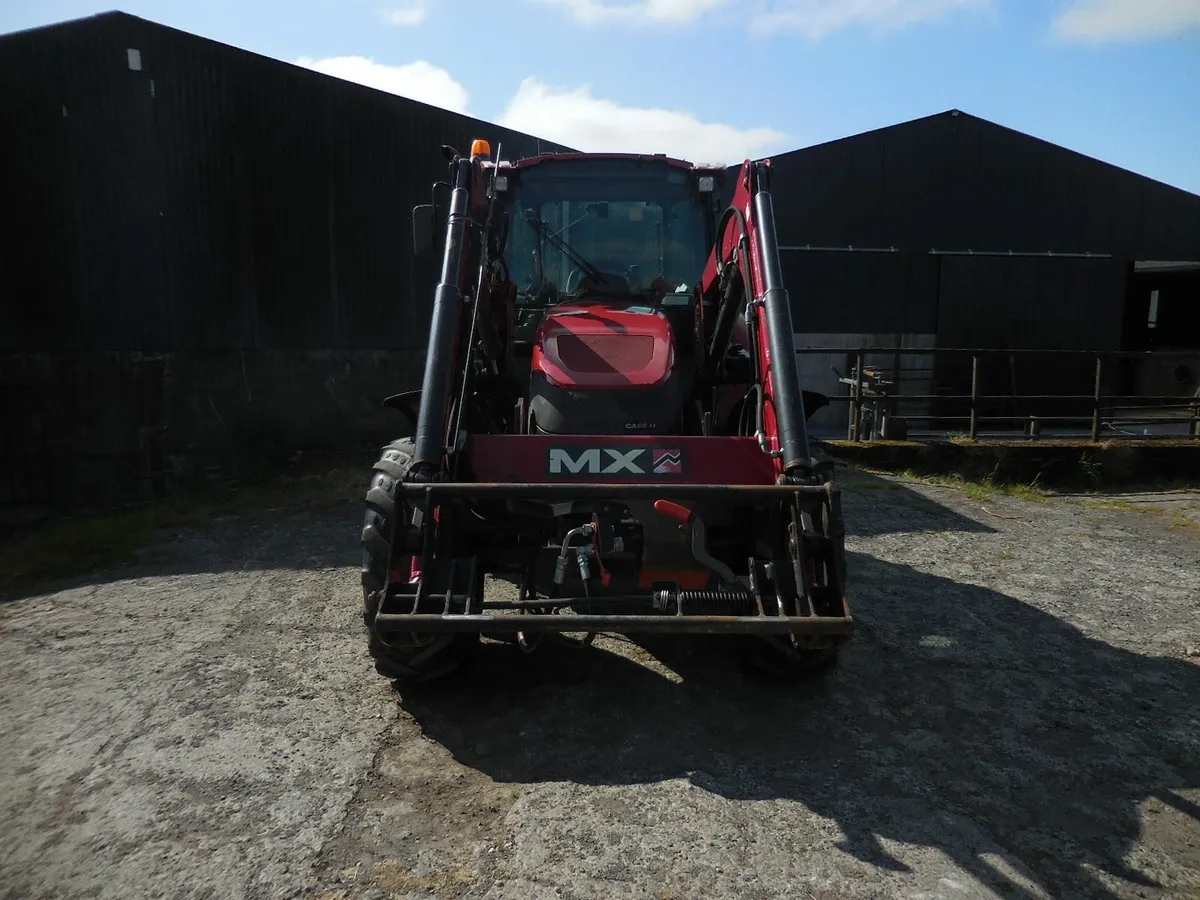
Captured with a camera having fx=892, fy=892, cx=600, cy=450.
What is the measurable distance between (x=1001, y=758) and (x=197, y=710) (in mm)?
3489

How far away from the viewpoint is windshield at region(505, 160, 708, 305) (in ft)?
18.2

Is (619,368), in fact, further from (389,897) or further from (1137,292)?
(1137,292)

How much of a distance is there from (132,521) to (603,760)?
6414mm

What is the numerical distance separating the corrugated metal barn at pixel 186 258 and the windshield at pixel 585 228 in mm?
5943

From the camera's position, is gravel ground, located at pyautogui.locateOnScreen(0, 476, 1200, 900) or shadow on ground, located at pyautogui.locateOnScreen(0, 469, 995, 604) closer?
gravel ground, located at pyautogui.locateOnScreen(0, 476, 1200, 900)

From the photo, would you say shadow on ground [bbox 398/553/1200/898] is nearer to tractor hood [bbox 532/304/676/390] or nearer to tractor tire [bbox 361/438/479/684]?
tractor tire [bbox 361/438/479/684]

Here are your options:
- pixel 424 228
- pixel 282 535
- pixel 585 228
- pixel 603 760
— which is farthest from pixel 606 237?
pixel 282 535

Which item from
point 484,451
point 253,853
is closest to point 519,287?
point 484,451

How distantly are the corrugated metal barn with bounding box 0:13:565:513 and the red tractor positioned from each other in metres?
5.75

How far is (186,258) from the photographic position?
32.7 ft

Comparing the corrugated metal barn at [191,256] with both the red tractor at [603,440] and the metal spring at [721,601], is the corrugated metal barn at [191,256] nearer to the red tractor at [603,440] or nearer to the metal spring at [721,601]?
the red tractor at [603,440]

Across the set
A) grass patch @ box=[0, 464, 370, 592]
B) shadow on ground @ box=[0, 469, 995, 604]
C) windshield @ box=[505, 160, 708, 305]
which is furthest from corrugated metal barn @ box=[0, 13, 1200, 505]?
windshield @ box=[505, 160, 708, 305]

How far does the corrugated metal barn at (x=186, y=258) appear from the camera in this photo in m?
9.32

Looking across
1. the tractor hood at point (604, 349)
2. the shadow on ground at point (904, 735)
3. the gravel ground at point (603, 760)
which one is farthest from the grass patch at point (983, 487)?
the tractor hood at point (604, 349)
